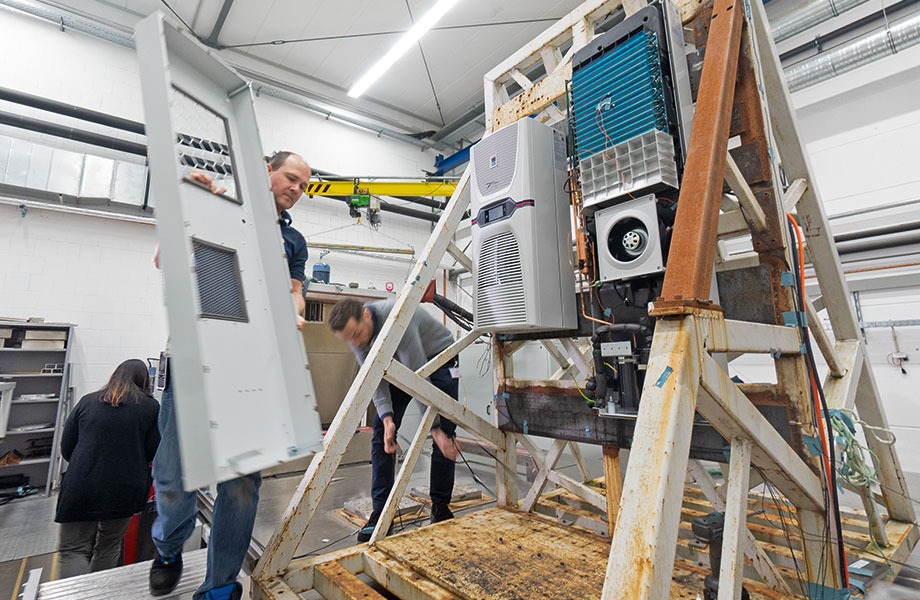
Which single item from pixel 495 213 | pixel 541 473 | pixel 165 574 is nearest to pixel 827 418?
pixel 541 473

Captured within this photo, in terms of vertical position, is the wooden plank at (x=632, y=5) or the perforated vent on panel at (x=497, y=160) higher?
the wooden plank at (x=632, y=5)

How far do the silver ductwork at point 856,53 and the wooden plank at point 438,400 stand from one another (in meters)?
4.33

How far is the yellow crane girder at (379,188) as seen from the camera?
5.78 m

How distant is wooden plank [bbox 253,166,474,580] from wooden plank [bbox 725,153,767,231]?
1229 mm

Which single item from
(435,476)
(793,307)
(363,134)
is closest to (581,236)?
(793,307)

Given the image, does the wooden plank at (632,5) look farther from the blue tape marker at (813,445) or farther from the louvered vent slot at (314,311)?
the louvered vent slot at (314,311)

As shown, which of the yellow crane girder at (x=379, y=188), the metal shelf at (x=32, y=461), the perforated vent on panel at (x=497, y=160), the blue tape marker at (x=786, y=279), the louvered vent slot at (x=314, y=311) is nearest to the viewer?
the blue tape marker at (x=786, y=279)

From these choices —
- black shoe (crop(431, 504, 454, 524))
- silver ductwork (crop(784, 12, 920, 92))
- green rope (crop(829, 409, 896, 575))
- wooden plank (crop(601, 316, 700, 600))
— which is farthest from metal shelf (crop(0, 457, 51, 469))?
silver ductwork (crop(784, 12, 920, 92))

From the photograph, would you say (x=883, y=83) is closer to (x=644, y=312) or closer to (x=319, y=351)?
(x=644, y=312)

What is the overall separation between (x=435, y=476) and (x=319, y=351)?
10.2 feet

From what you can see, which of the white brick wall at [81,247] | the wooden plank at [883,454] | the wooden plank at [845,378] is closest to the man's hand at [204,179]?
the wooden plank at [845,378]

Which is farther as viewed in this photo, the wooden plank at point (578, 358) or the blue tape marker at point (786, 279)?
the wooden plank at point (578, 358)

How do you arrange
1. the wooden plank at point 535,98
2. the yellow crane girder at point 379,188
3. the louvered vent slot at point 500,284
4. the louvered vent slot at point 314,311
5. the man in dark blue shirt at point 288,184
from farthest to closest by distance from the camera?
the yellow crane girder at point 379,188 → the louvered vent slot at point 314,311 → the wooden plank at point 535,98 → the louvered vent slot at point 500,284 → the man in dark blue shirt at point 288,184

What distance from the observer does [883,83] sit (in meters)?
3.75
